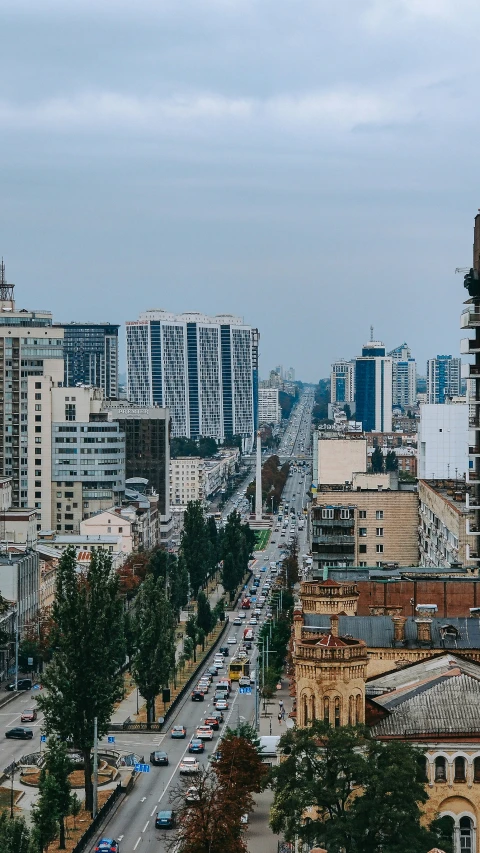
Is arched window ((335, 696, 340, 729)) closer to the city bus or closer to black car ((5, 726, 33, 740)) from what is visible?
black car ((5, 726, 33, 740))

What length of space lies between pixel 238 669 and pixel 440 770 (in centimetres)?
6929

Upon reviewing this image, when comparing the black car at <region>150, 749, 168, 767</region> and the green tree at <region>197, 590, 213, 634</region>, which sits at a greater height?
the green tree at <region>197, 590, 213, 634</region>

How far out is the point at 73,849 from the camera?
69.6 m

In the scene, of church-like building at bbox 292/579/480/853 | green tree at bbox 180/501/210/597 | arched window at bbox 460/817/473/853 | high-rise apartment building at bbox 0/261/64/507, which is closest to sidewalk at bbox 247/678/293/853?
church-like building at bbox 292/579/480/853

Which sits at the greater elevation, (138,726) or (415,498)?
(415,498)

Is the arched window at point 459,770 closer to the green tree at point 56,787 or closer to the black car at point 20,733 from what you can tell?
the green tree at point 56,787

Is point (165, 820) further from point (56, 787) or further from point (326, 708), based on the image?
point (326, 708)

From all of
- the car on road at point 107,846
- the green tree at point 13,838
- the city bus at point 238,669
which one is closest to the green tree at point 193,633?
the city bus at point 238,669

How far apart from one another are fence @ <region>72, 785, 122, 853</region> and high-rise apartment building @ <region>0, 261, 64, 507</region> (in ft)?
352

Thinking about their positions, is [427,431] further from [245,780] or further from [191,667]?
[245,780]

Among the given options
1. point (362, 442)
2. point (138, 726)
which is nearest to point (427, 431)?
point (362, 442)

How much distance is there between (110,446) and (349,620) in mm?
117874

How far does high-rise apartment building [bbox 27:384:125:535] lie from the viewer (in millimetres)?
188250

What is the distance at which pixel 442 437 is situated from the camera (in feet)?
631
